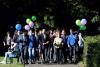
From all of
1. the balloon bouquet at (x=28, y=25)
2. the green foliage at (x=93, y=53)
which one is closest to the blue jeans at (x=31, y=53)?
the balloon bouquet at (x=28, y=25)

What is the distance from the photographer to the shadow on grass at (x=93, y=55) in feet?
46.9

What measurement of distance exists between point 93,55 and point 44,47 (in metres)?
8.10

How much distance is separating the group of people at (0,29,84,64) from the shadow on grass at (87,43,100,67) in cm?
705

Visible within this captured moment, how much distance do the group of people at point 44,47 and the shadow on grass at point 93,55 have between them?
705 cm

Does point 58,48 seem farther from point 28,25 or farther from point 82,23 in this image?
point 28,25

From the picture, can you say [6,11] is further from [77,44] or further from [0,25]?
[77,44]

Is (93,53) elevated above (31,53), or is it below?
above

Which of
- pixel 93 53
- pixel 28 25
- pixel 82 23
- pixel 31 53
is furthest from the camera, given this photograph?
pixel 28 25

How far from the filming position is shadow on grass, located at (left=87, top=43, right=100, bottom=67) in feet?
46.9

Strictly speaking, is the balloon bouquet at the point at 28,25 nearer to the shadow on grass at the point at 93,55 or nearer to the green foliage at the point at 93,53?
the green foliage at the point at 93,53

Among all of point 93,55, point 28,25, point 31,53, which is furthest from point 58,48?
point 93,55

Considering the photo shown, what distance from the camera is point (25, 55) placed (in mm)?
22203

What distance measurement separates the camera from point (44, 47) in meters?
22.5

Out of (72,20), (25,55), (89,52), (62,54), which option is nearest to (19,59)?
(25,55)
